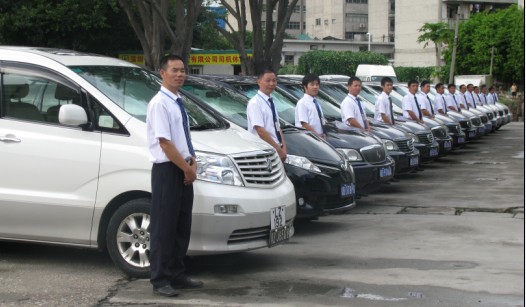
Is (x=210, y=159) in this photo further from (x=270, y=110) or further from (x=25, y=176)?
(x=270, y=110)

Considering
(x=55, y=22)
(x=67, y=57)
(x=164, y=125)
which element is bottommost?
(x=164, y=125)

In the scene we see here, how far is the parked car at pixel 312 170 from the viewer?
9.15 meters

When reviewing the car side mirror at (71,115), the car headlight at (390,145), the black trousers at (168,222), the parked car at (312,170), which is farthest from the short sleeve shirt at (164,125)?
the car headlight at (390,145)

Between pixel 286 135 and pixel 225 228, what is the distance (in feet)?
10.2

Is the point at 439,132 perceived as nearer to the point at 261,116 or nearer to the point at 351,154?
the point at 351,154

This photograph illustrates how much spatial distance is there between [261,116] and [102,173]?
8.43 feet

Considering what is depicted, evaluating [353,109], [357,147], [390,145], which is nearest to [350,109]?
[353,109]

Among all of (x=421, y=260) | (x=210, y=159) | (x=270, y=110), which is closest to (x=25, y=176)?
(x=210, y=159)

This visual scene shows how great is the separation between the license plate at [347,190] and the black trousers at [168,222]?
3005mm

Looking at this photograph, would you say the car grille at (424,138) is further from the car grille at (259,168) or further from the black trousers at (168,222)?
the black trousers at (168,222)

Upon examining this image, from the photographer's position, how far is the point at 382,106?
15195mm

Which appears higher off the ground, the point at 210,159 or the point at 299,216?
the point at 210,159

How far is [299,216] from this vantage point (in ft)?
30.0

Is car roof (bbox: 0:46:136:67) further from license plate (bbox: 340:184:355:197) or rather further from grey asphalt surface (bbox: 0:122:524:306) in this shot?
license plate (bbox: 340:184:355:197)
